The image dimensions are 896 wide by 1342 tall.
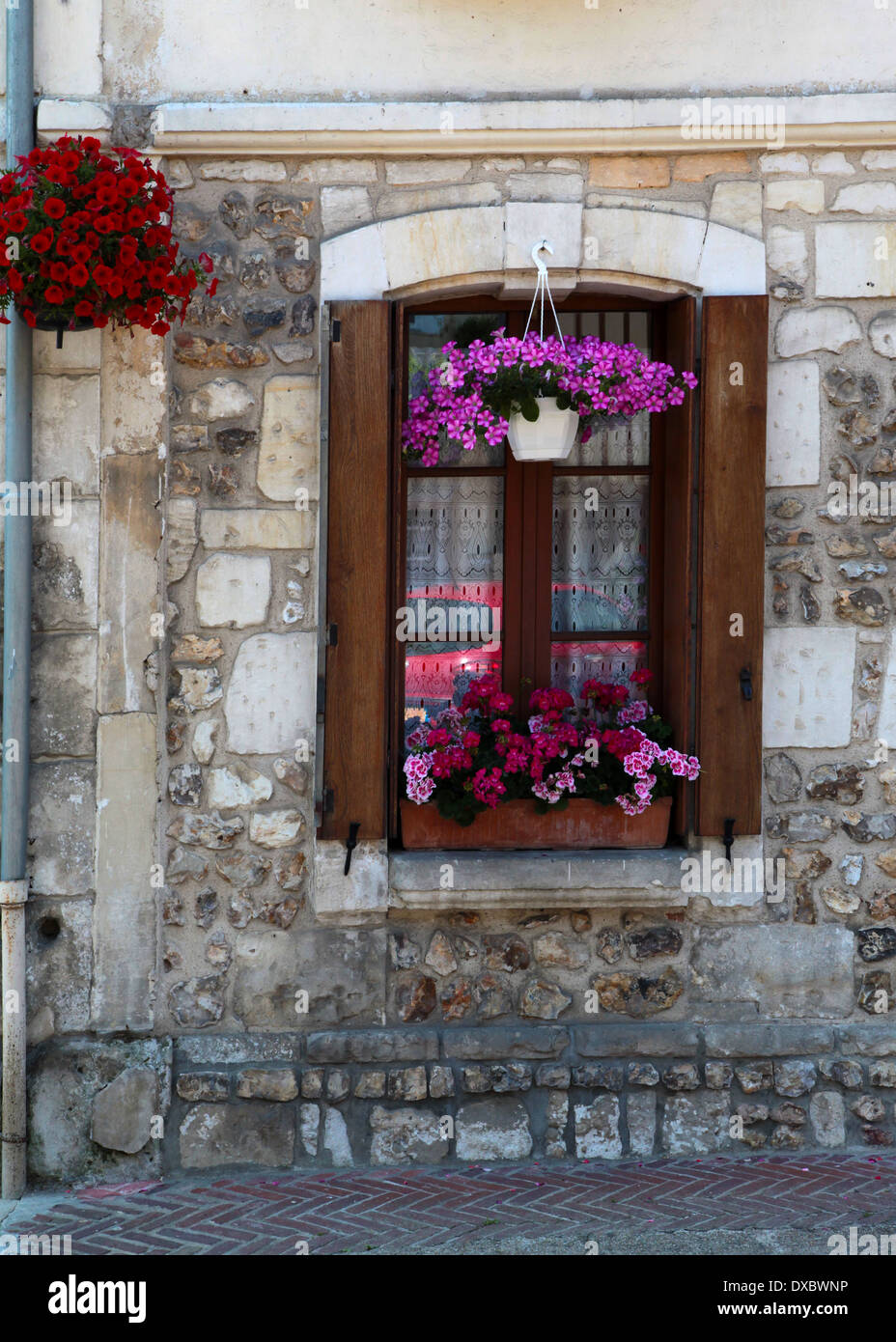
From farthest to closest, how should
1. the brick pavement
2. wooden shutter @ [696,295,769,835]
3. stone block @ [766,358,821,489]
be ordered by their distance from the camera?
stone block @ [766,358,821,489], wooden shutter @ [696,295,769,835], the brick pavement

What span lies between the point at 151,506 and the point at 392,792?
47.3 inches

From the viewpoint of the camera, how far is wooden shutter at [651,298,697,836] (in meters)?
4.23

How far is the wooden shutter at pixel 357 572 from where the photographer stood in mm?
4133

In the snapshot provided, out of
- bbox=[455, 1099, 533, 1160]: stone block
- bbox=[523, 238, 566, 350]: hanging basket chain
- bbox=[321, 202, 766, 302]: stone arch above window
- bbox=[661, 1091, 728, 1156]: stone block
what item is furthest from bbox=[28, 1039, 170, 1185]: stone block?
bbox=[523, 238, 566, 350]: hanging basket chain

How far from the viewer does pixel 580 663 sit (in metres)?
4.51

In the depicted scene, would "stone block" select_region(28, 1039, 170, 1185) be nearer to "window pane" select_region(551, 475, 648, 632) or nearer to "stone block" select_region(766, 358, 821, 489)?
"window pane" select_region(551, 475, 648, 632)

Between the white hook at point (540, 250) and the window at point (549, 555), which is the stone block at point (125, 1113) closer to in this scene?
the window at point (549, 555)

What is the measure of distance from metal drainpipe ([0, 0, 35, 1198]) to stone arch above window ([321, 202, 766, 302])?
1.00 meters

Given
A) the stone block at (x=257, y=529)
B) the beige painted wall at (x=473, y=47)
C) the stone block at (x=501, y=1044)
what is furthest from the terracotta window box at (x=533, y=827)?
the beige painted wall at (x=473, y=47)

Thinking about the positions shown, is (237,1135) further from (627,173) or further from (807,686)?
(627,173)

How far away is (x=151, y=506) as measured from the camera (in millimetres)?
4211

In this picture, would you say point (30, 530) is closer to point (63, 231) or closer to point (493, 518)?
point (63, 231)

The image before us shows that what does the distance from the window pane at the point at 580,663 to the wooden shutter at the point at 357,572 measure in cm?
66

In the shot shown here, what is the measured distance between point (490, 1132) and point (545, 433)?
225cm
